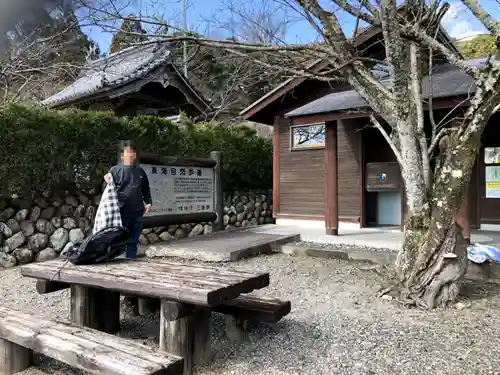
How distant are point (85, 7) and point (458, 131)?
15.0ft

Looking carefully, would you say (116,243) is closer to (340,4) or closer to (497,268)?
(340,4)

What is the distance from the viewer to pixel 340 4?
476cm

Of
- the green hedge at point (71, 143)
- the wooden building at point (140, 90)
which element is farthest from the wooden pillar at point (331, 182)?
the wooden building at point (140, 90)

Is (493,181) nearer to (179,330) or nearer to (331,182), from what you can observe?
(331,182)

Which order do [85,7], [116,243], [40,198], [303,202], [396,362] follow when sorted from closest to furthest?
[396,362], [116,243], [85,7], [40,198], [303,202]

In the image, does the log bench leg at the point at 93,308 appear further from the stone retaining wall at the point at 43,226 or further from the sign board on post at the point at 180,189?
the sign board on post at the point at 180,189

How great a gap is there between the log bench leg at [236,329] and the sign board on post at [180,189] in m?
4.33

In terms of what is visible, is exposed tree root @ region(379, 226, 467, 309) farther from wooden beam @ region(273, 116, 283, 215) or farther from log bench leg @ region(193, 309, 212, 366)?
wooden beam @ region(273, 116, 283, 215)

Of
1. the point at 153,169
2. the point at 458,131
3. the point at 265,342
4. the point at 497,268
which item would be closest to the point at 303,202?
the point at 153,169

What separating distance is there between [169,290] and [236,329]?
110cm

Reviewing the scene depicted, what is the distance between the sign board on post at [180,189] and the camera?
7.87m

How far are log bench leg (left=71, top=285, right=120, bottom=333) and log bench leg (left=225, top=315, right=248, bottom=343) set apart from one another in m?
1.11

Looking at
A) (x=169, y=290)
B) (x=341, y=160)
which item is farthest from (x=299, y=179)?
(x=169, y=290)

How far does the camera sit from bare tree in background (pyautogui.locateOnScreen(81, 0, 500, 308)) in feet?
14.2
